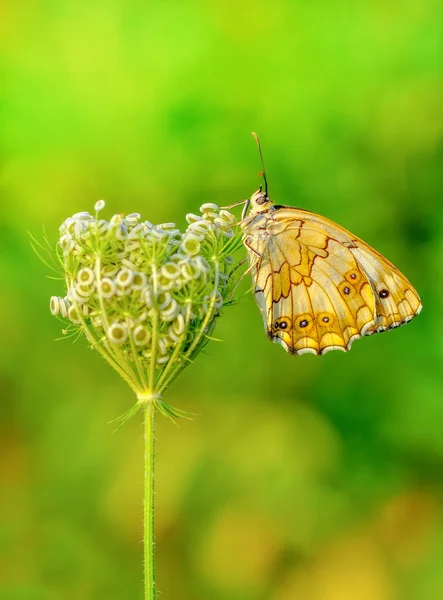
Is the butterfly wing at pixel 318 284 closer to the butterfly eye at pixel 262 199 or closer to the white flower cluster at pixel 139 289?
the butterfly eye at pixel 262 199

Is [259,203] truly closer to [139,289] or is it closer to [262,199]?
[262,199]

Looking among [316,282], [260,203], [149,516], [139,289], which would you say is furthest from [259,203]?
[149,516]

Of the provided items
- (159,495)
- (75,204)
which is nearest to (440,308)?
(159,495)

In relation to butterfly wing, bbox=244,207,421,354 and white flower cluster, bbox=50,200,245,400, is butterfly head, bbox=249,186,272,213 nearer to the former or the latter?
butterfly wing, bbox=244,207,421,354

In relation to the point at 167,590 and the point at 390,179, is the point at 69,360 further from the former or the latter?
the point at 390,179

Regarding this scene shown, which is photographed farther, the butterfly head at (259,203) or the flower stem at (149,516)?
the butterfly head at (259,203)

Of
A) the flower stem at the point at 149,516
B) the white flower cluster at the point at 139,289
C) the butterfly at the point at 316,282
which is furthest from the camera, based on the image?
the butterfly at the point at 316,282

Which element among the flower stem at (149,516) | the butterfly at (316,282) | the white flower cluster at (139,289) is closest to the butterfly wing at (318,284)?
the butterfly at (316,282)
